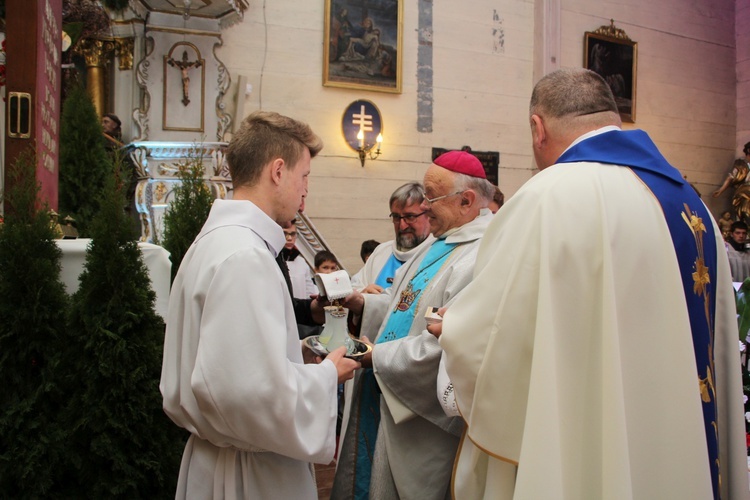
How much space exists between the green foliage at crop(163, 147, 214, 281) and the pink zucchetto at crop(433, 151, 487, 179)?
1.22m

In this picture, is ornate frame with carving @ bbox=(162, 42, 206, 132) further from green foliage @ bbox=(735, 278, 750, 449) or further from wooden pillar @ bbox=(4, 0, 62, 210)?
green foliage @ bbox=(735, 278, 750, 449)

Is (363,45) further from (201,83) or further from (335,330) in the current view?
(335,330)

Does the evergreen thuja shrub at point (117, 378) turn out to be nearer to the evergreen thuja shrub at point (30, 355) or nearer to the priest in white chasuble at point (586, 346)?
the evergreen thuja shrub at point (30, 355)

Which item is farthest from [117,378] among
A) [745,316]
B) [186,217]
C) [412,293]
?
[745,316]

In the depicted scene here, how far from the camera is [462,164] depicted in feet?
9.18

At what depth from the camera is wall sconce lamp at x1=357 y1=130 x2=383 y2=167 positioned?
926cm

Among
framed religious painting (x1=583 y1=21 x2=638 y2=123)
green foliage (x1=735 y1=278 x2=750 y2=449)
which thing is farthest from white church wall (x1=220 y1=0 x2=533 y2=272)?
green foliage (x1=735 y1=278 x2=750 y2=449)

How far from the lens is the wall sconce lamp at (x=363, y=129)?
9242 millimetres

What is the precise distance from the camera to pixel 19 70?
3.31 metres

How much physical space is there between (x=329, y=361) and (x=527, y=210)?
71 cm

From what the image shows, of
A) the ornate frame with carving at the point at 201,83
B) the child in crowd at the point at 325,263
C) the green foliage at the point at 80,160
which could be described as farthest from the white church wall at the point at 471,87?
the child in crowd at the point at 325,263

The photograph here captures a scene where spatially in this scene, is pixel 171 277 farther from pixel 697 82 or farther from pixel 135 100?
pixel 697 82

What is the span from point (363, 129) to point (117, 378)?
22.8 feet

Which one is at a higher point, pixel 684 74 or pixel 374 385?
pixel 684 74
